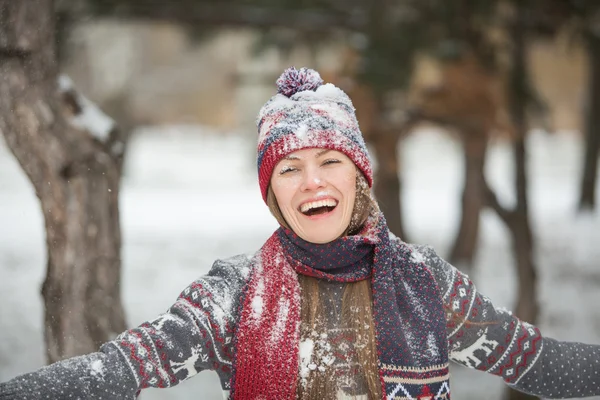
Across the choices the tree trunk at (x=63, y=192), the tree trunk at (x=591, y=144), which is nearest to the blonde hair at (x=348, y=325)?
the tree trunk at (x=63, y=192)

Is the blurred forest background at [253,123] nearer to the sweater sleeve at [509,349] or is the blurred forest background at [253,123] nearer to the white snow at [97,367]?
the white snow at [97,367]

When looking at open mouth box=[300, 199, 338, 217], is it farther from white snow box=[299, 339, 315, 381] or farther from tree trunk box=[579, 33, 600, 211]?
tree trunk box=[579, 33, 600, 211]

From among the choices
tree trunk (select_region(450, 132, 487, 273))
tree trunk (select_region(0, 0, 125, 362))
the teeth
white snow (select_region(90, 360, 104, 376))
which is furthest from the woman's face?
tree trunk (select_region(450, 132, 487, 273))

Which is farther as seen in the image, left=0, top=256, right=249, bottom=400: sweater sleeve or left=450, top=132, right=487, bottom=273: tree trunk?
left=450, top=132, right=487, bottom=273: tree trunk

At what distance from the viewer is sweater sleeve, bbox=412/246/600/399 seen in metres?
1.44

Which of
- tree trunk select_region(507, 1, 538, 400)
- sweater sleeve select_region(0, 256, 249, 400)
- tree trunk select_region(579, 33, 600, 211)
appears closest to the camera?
sweater sleeve select_region(0, 256, 249, 400)

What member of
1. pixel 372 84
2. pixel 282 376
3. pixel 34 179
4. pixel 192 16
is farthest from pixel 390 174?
pixel 282 376

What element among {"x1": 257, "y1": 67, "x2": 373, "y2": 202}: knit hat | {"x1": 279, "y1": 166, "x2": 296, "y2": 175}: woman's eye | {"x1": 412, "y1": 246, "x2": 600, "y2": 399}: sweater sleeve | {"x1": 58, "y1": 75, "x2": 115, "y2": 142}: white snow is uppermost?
{"x1": 58, "y1": 75, "x2": 115, "y2": 142}: white snow

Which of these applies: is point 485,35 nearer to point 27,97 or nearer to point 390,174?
point 390,174

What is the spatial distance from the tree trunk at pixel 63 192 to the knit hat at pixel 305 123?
0.91 m

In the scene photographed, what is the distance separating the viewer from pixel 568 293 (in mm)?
5801

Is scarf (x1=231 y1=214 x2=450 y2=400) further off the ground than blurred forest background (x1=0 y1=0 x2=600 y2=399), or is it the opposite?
blurred forest background (x1=0 y1=0 x2=600 y2=399)

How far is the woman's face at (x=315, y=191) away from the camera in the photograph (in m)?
1.40

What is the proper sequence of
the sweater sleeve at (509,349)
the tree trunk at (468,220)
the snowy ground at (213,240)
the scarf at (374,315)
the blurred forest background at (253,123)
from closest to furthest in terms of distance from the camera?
the scarf at (374,315), the sweater sleeve at (509,349), the blurred forest background at (253,123), the snowy ground at (213,240), the tree trunk at (468,220)
